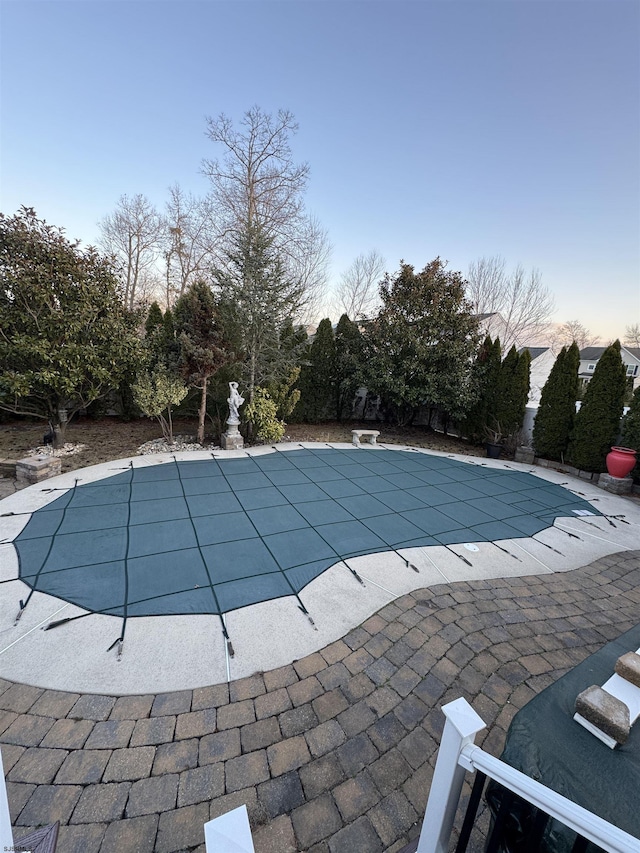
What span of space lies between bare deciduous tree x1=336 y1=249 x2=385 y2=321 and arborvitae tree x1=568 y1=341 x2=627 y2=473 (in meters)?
11.4

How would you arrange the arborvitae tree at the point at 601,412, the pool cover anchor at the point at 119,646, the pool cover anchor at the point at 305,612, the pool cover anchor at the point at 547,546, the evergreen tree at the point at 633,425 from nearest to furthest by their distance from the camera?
1. the pool cover anchor at the point at 119,646
2. the pool cover anchor at the point at 305,612
3. the pool cover anchor at the point at 547,546
4. the evergreen tree at the point at 633,425
5. the arborvitae tree at the point at 601,412

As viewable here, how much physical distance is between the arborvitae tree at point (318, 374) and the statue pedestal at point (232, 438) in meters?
3.14

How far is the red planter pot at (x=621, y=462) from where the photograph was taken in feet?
19.0

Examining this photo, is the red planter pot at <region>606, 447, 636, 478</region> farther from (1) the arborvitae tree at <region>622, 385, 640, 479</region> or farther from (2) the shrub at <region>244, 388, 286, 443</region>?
(2) the shrub at <region>244, 388, 286, 443</region>

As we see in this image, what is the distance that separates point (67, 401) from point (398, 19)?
921 centimetres

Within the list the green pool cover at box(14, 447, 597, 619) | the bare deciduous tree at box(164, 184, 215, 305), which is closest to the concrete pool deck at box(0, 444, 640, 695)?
the green pool cover at box(14, 447, 597, 619)

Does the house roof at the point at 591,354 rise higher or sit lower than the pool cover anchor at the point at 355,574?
higher

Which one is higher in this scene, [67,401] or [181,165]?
[181,165]

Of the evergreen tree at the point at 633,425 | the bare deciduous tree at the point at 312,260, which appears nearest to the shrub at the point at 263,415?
the evergreen tree at the point at 633,425

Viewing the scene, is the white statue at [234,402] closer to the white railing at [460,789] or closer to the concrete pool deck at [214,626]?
the concrete pool deck at [214,626]

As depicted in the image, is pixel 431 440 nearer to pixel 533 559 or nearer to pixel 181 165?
pixel 533 559

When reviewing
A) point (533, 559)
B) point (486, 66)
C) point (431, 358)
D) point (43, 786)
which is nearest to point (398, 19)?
point (486, 66)

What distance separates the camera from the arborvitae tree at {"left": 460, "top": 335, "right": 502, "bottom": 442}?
8273 millimetres

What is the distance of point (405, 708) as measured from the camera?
1862 mm
